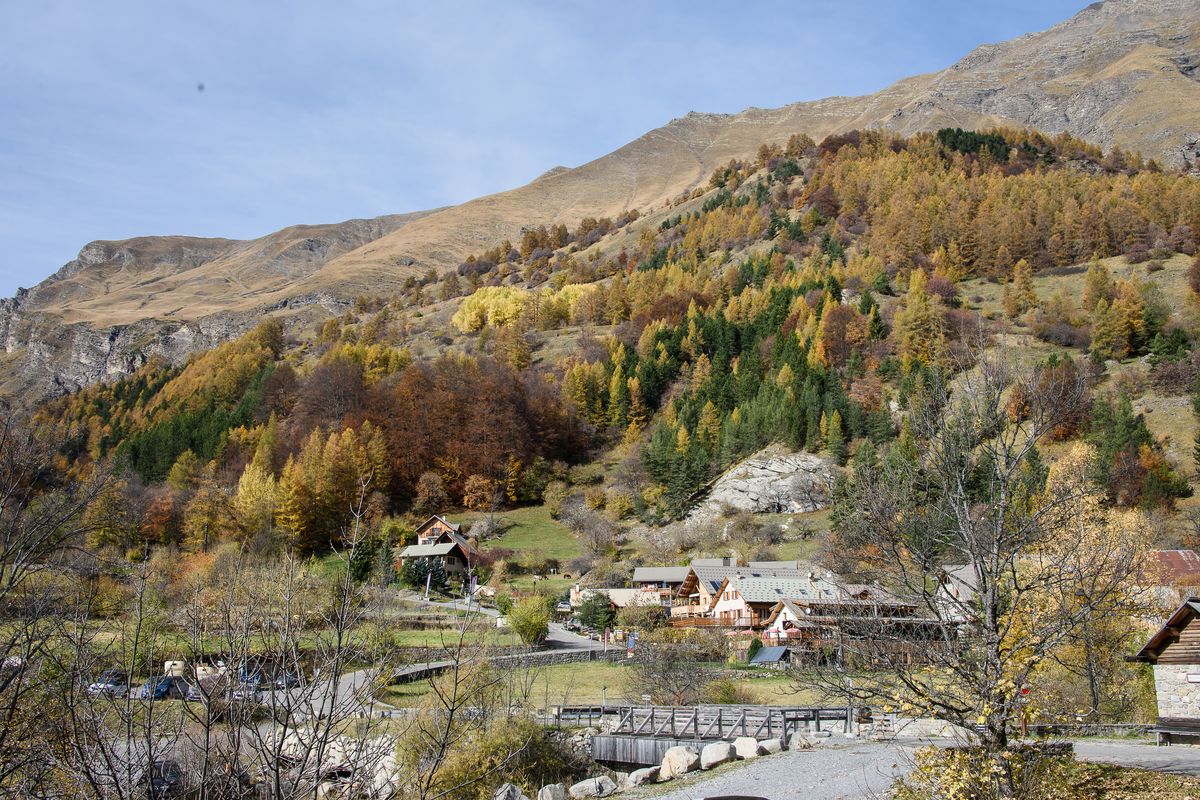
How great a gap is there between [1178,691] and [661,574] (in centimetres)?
4164

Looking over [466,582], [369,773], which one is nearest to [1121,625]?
[369,773]

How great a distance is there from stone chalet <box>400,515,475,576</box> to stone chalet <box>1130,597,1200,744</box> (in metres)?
48.3

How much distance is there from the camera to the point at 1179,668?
1836cm

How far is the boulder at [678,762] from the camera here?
19.7 meters

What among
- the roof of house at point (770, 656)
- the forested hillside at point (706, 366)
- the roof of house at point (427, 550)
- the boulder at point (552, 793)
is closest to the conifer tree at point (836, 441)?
the forested hillside at point (706, 366)

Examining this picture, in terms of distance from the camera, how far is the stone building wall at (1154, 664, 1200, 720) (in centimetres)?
1812

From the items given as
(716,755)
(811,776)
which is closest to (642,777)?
(716,755)

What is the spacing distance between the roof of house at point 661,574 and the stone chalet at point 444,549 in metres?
13.5

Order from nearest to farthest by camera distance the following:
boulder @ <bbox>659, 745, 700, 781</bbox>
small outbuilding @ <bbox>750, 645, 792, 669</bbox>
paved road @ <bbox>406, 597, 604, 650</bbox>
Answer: boulder @ <bbox>659, 745, 700, 781</bbox>, small outbuilding @ <bbox>750, 645, 792, 669</bbox>, paved road @ <bbox>406, 597, 604, 650</bbox>

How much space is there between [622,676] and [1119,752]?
888 inches

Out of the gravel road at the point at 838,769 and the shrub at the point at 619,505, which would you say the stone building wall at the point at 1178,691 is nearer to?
the gravel road at the point at 838,769

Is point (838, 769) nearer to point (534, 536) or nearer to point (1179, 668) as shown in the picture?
point (1179, 668)

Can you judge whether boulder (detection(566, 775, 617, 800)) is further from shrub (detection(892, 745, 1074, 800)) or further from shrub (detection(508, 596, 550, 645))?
shrub (detection(508, 596, 550, 645))

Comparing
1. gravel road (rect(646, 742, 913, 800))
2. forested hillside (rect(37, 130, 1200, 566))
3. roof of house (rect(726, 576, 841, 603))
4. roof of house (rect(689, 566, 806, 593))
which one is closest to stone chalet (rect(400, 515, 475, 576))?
forested hillside (rect(37, 130, 1200, 566))
